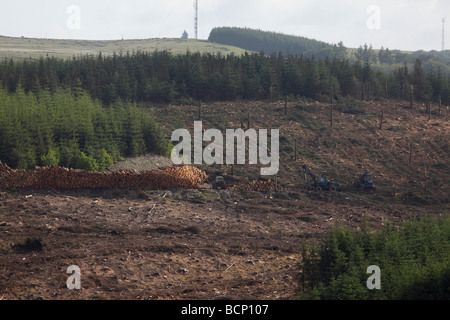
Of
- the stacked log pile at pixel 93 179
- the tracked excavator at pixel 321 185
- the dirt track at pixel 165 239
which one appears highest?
the stacked log pile at pixel 93 179

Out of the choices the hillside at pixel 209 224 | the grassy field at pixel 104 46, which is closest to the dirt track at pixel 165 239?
the hillside at pixel 209 224

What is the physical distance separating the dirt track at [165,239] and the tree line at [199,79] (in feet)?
78.1

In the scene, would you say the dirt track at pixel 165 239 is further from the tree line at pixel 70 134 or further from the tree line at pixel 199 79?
the tree line at pixel 199 79

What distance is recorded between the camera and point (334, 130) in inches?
1656

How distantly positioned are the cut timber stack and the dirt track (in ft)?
3.41

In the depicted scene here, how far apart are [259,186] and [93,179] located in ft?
30.8

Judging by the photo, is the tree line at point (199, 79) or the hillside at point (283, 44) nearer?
the tree line at point (199, 79)

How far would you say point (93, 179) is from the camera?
972 inches

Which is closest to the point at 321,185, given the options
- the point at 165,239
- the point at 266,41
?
the point at 165,239

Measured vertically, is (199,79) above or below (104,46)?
below

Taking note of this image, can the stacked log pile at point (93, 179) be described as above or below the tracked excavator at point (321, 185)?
above

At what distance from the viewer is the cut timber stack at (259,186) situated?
1104 inches

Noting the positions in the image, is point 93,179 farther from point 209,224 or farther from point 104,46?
point 104,46

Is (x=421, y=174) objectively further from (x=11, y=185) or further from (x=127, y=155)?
(x=11, y=185)
